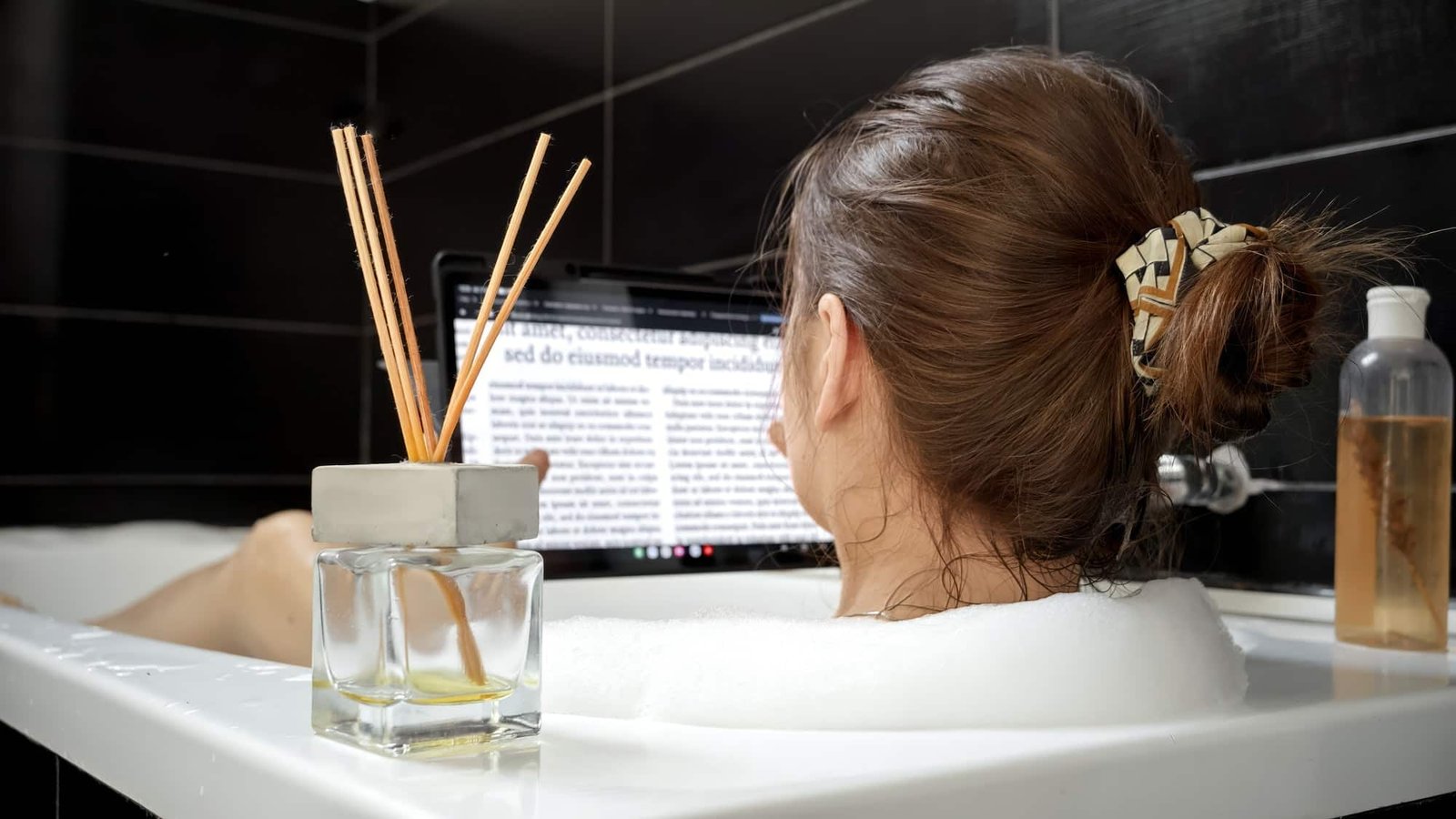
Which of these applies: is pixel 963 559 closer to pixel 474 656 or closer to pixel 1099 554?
pixel 1099 554

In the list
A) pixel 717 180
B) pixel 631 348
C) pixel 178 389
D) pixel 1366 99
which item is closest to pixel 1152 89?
pixel 1366 99

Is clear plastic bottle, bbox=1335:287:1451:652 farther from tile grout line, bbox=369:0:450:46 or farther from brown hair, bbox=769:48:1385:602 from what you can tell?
tile grout line, bbox=369:0:450:46

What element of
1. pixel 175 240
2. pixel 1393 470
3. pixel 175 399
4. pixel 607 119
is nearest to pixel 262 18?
pixel 175 240

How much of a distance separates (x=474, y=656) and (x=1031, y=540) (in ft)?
1.07

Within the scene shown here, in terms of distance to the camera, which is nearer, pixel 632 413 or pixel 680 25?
pixel 632 413

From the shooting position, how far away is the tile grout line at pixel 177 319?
7.40ft

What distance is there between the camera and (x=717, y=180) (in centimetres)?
159

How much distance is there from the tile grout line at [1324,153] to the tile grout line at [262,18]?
1993 millimetres

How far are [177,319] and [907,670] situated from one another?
2.20 metres

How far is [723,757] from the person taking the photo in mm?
423

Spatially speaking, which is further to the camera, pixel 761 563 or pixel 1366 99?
pixel 761 563

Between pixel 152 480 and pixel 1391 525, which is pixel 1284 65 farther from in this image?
pixel 152 480

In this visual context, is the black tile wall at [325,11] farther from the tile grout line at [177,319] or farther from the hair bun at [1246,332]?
the hair bun at [1246,332]

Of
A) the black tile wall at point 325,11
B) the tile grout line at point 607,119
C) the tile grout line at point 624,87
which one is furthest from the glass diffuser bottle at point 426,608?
the black tile wall at point 325,11
